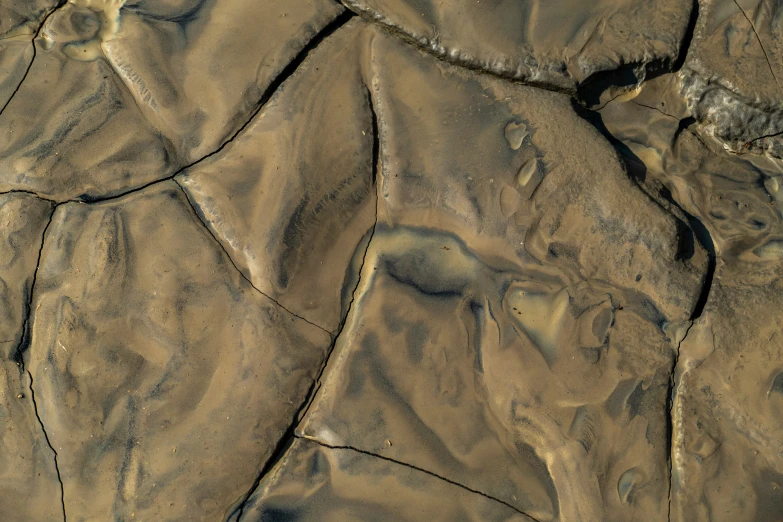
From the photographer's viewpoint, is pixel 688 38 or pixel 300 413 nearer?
pixel 300 413

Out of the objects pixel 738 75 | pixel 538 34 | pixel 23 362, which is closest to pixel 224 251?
pixel 23 362

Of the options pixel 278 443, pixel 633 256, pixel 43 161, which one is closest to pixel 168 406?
pixel 278 443

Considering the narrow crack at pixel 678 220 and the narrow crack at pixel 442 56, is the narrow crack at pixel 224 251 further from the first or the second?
the narrow crack at pixel 678 220

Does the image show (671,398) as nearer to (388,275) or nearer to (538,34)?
(388,275)

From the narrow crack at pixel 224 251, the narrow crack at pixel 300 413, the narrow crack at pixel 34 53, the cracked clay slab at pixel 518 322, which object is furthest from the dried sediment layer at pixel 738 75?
the narrow crack at pixel 34 53

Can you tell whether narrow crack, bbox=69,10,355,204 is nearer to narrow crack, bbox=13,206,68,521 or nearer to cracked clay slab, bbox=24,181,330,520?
cracked clay slab, bbox=24,181,330,520

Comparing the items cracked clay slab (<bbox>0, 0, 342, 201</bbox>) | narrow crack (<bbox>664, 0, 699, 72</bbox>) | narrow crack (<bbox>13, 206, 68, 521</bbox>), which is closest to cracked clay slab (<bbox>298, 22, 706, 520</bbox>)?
narrow crack (<bbox>664, 0, 699, 72</bbox>)
